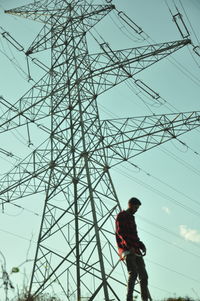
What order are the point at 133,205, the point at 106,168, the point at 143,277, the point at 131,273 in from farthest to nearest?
the point at 106,168, the point at 133,205, the point at 143,277, the point at 131,273

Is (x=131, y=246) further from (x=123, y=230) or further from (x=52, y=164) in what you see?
(x=52, y=164)

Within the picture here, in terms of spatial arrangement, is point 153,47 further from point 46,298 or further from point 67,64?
point 46,298

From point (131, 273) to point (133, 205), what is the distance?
0.96m

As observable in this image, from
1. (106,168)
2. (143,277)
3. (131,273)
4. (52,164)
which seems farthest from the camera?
(52,164)

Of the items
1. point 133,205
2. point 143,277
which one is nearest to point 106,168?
point 133,205

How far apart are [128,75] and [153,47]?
122 centimetres

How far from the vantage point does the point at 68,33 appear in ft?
45.6

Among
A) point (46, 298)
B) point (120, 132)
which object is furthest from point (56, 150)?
point (46, 298)

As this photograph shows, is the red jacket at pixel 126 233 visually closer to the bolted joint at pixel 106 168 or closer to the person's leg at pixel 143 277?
the person's leg at pixel 143 277

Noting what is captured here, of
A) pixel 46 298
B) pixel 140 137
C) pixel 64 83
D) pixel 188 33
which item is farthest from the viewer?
pixel 64 83

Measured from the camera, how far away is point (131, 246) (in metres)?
4.97

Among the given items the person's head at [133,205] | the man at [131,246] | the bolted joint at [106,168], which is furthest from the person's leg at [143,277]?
the bolted joint at [106,168]

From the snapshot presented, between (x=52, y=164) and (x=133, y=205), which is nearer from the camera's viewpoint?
(x=133, y=205)

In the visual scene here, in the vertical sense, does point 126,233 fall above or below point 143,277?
above
